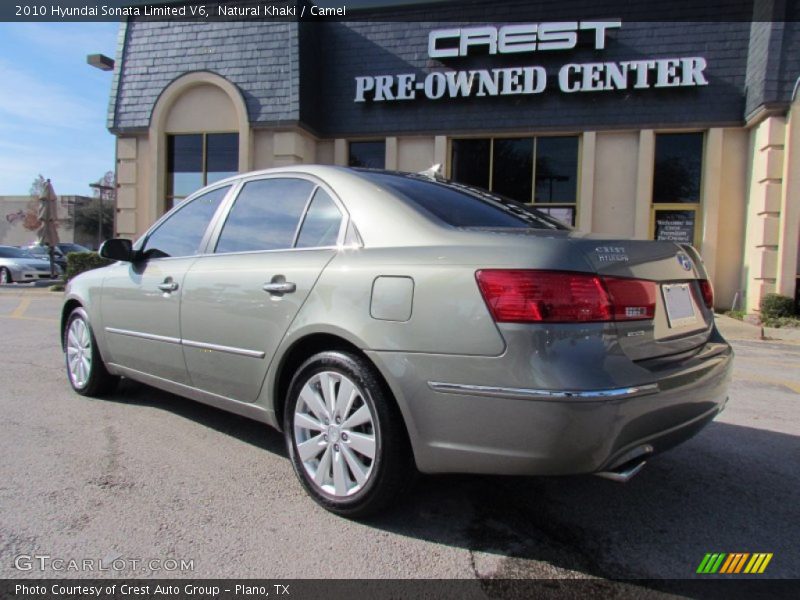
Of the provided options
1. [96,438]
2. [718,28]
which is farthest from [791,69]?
[96,438]

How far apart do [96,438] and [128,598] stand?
6.13 feet

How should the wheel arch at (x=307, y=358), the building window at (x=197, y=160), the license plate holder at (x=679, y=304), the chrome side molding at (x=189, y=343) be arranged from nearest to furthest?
the wheel arch at (x=307, y=358) < the license plate holder at (x=679, y=304) < the chrome side molding at (x=189, y=343) < the building window at (x=197, y=160)

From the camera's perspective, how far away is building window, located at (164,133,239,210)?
1360 cm

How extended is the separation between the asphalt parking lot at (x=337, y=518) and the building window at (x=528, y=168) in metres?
8.87

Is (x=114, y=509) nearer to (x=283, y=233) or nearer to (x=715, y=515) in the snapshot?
(x=283, y=233)

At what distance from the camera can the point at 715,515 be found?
9.15 feet

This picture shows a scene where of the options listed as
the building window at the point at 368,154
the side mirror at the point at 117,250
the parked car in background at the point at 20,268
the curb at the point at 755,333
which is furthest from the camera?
the parked car in background at the point at 20,268

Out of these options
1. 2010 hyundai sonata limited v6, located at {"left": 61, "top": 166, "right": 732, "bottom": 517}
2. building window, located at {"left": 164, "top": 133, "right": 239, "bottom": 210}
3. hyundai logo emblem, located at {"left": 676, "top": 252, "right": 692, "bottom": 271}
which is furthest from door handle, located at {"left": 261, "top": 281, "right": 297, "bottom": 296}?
building window, located at {"left": 164, "top": 133, "right": 239, "bottom": 210}

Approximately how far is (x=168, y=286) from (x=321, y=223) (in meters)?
1.25

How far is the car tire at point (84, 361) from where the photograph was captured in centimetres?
447

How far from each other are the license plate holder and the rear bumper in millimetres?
202

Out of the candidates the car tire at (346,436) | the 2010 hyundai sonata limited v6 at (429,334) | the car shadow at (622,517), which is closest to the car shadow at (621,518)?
the car shadow at (622,517)

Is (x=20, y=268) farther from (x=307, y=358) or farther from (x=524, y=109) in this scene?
(x=307, y=358)

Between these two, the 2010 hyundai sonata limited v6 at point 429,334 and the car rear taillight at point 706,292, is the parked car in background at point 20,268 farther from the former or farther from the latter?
the car rear taillight at point 706,292
